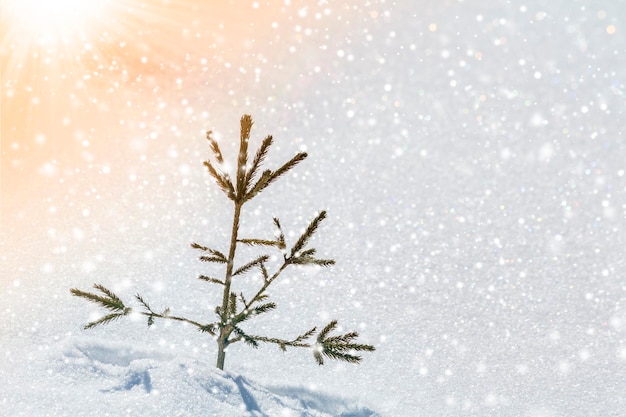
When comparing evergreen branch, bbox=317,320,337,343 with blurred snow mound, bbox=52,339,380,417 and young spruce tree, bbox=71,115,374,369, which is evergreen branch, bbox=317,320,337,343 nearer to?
young spruce tree, bbox=71,115,374,369

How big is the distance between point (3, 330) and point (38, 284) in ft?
1.89

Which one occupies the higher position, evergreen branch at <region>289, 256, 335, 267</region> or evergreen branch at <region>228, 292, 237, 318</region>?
evergreen branch at <region>289, 256, 335, 267</region>

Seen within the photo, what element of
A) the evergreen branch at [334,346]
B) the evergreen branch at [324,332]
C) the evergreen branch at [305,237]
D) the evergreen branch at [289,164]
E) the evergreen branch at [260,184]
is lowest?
the evergreen branch at [334,346]

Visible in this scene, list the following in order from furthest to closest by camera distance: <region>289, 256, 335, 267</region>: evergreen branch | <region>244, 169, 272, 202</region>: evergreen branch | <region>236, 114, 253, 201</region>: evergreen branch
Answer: <region>289, 256, 335, 267</region>: evergreen branch, <region>244, 169, 272, 202</region>: evergreen branch, <region>236, 114, 253, 201</region>: evergreen branch

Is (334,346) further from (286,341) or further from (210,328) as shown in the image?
(210,328)

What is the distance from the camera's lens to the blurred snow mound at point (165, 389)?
3367 mm

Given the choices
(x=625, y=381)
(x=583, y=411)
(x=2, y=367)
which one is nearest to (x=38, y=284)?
(x=2, y=367)

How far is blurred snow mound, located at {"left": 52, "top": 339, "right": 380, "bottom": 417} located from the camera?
3.37 metres

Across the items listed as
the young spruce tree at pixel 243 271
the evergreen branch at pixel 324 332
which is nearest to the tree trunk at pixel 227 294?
the young spruce tree at pixel 243 271

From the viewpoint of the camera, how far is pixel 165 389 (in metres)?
3.47

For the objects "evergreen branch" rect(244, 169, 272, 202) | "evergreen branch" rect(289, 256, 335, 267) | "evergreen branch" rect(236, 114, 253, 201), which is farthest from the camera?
"evergreen branch" rect(289, 256, 335, 267)

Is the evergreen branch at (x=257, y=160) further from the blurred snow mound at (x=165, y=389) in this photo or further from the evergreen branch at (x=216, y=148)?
the blurred snow mound at (x=165, y=389)

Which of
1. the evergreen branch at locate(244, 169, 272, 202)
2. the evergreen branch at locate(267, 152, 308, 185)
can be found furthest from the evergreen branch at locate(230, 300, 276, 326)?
the evergreen branch at locate(267, 152, 308, 185)

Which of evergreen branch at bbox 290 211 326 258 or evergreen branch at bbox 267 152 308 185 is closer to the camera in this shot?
evergreen branch at bbox 267 152 308 185
